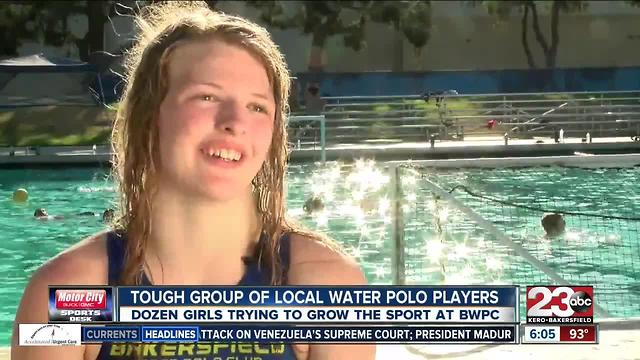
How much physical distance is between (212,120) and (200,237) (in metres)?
0.24

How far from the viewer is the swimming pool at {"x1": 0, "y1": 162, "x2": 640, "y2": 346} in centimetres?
945

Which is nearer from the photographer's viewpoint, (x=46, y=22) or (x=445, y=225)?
(x=445, y=225)

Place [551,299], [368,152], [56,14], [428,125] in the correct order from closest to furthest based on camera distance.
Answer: [551,299], [368,152], [428,125], [56,14]

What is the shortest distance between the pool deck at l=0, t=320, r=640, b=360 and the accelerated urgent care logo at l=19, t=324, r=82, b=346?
11.4ft

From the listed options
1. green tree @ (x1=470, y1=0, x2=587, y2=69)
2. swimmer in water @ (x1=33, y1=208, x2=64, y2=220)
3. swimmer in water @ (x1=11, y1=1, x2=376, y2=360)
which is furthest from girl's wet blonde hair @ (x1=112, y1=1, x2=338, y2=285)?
green tree @ (x1=470, y1=0, x2=587, y2=69)

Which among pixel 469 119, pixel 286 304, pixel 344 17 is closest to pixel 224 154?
pixel 286 304

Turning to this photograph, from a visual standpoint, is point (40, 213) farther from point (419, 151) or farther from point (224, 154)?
point (224, 154)

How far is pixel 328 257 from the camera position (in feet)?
6.21

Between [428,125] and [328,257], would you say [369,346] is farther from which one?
[428,125]

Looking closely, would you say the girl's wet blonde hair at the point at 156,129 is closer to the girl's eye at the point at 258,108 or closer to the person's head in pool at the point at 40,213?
the girl's eye at the point at 258,108

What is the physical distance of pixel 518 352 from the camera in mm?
5367

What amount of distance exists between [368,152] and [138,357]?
19.4m

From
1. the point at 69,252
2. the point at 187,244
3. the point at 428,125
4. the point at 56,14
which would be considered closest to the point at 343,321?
the point at 187,244

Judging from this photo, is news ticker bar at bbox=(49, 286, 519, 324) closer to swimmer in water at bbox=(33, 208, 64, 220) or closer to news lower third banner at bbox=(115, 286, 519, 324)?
news lower third banner at bbox=(115, 286, 519, 324)
